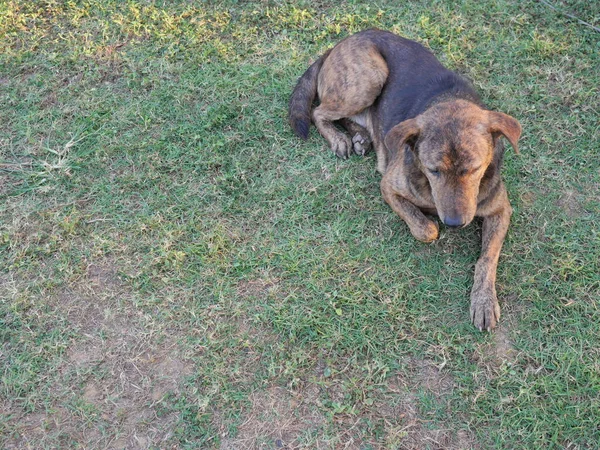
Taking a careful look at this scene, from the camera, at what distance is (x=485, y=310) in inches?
161

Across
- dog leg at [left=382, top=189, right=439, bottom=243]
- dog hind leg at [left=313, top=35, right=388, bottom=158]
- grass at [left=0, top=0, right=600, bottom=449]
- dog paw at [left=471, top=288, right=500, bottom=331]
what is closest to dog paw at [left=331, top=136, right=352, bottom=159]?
dog hind leg at [left=313, top=35, right=388, bottom=158]

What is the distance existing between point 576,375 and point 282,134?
10.5 ft

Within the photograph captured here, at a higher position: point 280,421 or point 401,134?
point 401,134

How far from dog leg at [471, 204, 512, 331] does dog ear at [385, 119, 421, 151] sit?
3.04ft

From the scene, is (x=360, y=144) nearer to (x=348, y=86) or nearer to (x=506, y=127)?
(x=348, y=86)

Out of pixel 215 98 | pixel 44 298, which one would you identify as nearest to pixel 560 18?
pixel 215 98

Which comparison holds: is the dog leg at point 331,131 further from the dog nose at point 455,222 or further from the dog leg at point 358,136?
the dog nose at point 455,222

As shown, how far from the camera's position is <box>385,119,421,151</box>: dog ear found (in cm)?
422

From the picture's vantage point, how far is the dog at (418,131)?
412cm

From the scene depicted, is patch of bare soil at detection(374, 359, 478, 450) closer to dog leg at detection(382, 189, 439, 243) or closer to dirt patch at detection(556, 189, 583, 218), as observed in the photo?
dog leg at detection(382, 189, 439, 243)

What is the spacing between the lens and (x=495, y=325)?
408 cm

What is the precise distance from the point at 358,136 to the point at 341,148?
0.82 ft

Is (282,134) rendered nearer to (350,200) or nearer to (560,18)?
(350,200)

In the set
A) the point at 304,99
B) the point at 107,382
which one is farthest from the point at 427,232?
the point at 107,382
